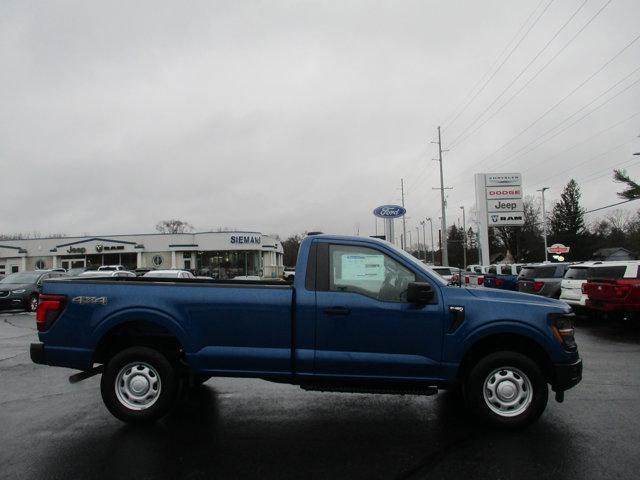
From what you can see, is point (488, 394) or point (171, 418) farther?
point (171, 418)

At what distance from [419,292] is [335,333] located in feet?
3.05

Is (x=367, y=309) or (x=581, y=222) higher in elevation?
(x=581, y=222)

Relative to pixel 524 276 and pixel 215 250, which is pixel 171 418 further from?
pixel 215 250

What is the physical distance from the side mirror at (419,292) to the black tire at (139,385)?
8.49 feet

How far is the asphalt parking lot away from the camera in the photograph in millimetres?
4008

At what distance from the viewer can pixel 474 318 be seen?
489cm

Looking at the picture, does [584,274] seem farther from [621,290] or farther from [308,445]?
[308,445]

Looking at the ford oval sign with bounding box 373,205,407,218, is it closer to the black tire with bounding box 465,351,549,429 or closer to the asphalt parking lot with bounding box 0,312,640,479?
the asphalt parking lot with bounding box 0,312,640,479

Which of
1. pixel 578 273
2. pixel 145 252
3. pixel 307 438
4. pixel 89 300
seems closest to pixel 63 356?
pixel 89 300

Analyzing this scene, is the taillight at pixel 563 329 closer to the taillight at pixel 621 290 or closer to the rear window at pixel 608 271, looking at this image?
the taillight at pixel 621 290

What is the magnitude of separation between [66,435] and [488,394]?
4225 millimetres

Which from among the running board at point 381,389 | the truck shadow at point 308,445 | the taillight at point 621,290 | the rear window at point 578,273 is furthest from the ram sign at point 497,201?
the running board at point 381,389

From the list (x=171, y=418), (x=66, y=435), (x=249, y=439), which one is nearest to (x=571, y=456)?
(x=249, y=439)

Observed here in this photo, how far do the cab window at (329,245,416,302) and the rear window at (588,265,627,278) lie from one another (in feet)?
32.7
